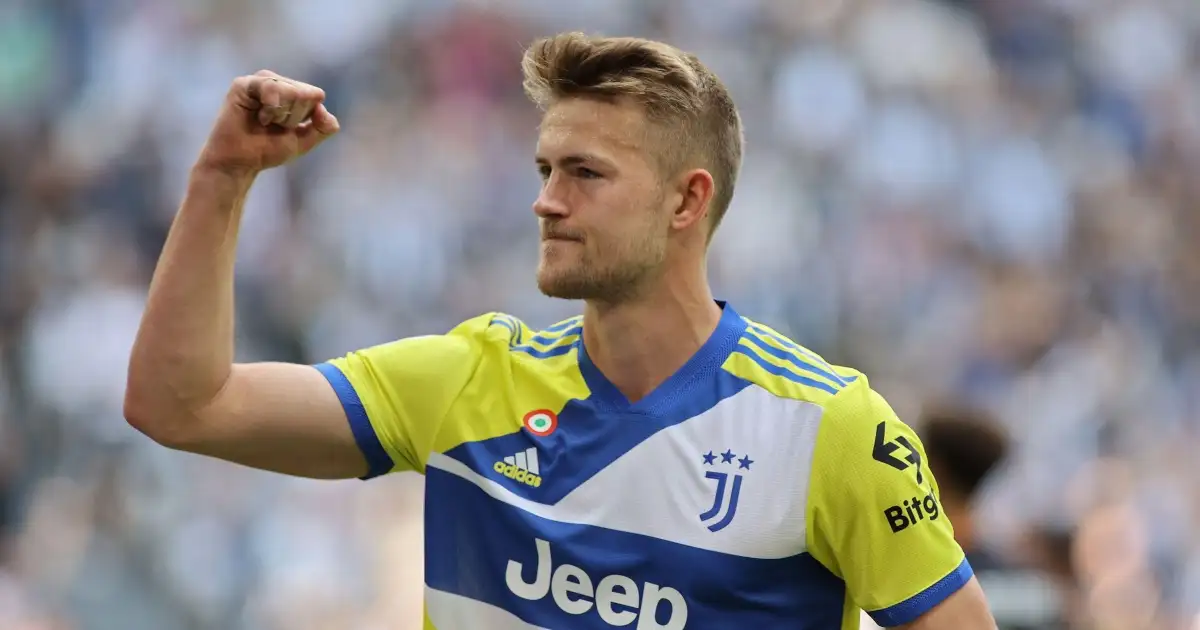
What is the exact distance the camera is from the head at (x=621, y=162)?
3.23 m

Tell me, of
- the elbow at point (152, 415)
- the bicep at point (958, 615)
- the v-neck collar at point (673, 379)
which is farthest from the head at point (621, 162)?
the bicep at point (958, 615)

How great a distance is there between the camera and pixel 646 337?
Result: 11.0ft

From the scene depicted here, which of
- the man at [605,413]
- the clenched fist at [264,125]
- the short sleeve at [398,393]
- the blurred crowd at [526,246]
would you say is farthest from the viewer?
the blurred crowd at [526,246]

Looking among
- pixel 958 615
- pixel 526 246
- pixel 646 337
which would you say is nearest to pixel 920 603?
pixel 958 615

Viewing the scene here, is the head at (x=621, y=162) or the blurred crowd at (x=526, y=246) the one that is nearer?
the head at (x=621, y=162)

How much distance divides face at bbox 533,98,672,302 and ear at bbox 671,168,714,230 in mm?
39

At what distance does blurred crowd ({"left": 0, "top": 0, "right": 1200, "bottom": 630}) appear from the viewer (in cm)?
714

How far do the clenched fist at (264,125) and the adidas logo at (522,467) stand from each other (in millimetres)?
768

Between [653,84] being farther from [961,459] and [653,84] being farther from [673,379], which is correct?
[961,459]

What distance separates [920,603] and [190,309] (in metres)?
1.50

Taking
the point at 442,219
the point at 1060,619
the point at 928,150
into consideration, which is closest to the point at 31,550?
the point at 442,219

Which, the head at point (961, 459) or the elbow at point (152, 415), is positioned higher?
the elbow at point (152, 415)

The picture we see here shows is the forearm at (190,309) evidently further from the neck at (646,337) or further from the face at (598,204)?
the neck at (646,337)

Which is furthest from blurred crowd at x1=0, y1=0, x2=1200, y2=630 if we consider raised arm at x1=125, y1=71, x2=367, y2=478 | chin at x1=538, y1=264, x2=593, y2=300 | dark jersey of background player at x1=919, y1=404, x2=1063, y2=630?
raised arm at x1=125, y1=71, x2=367, y2=478
